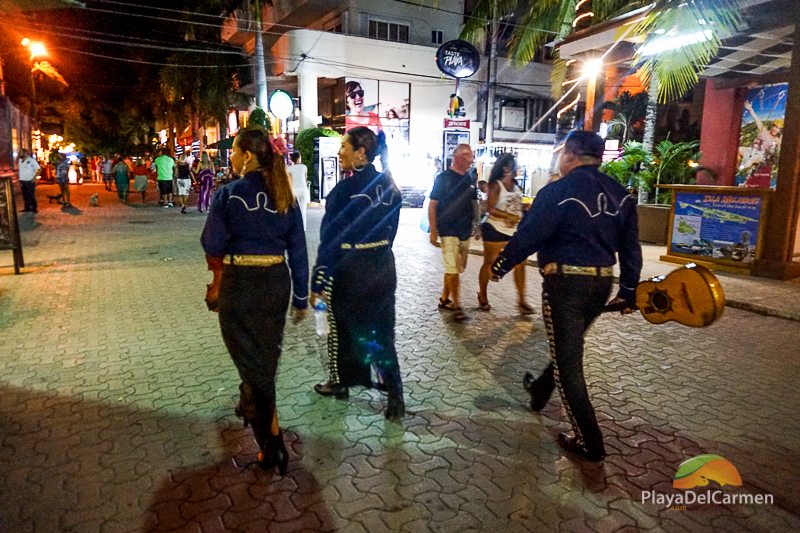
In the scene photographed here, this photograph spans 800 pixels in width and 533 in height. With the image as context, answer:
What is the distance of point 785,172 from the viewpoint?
8672 mm

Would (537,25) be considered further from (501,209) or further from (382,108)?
(382,108)

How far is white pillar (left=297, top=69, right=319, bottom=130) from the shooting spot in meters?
25.4

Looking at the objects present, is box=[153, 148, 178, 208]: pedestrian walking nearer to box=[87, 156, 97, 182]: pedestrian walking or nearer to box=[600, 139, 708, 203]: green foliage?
box=[600, 139, 708, 203]: green foliage

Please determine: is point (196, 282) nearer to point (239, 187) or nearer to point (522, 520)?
point (239, 187)

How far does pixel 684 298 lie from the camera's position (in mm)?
3293

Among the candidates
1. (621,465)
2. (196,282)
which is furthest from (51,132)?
(621,465)

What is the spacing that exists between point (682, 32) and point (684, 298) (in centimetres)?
629

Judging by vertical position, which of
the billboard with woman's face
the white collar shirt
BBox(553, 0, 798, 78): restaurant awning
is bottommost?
the white collar shirt

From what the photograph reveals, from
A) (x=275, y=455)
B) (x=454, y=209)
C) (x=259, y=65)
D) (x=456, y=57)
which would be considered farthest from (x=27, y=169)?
(x=275, y=455)

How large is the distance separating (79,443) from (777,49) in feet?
41.5

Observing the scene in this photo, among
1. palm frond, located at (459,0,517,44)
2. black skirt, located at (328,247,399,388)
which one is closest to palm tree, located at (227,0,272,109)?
palm frond, located at (459,0,517,44)

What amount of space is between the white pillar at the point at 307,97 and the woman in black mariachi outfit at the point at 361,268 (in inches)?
911

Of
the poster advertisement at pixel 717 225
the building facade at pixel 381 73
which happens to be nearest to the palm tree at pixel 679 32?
the poster advertisement at pixel 717 225

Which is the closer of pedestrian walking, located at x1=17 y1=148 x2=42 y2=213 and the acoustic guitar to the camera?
the acoustic guitar
